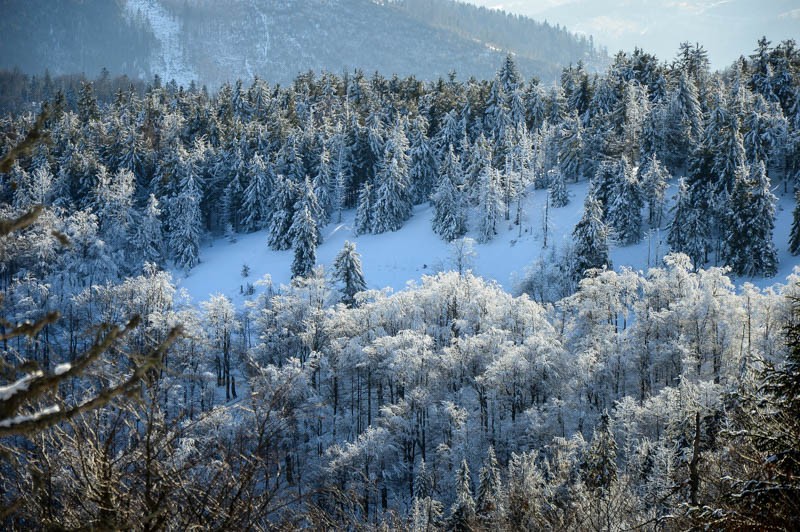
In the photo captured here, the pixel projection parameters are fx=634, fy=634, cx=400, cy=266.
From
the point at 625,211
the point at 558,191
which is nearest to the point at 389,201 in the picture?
the point at 558,191

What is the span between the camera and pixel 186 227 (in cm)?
7719

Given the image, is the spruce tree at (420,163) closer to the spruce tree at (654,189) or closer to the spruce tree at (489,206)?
the spruce tree at (489,206)

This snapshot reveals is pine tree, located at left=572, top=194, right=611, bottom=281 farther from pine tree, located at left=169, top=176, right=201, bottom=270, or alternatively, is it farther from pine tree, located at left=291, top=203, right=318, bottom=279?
pine tree, located at left=169, top=176, right=201, bottom=270

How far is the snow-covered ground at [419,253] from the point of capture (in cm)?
6544

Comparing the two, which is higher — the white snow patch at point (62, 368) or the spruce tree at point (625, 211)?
the white snow patch at point (62, 368)

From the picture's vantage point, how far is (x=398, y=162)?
261 ft

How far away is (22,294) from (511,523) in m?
54.7

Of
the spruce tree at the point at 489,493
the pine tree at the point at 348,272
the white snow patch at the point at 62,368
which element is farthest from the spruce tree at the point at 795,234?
the white snow patch at the point at 62,368

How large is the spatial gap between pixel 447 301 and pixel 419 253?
1890cm

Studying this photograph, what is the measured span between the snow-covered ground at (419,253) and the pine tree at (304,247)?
7.05 feet

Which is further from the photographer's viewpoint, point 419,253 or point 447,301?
point 419,253

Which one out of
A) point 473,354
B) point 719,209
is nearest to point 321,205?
point 473,354

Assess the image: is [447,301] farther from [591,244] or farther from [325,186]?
[325,186]

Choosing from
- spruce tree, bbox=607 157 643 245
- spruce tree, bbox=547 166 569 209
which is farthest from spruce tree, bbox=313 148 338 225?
spruce tree, bbox=607 157 643 245
